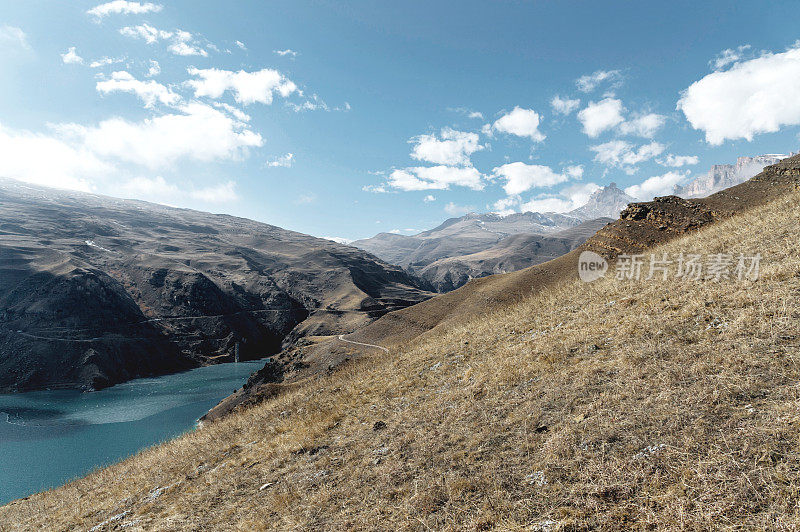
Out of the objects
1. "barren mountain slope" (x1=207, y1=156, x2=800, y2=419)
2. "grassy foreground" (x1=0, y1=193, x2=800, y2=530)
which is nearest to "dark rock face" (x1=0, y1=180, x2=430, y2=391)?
"barren mountain slope" (x1=207, y1=156, x2=800, y2=419)

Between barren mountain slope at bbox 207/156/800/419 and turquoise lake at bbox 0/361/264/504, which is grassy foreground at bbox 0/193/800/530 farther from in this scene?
turquoise lake at bbox 0/361/264/504

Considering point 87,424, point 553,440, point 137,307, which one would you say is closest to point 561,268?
point 553,440

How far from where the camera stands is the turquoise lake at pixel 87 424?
48.8m

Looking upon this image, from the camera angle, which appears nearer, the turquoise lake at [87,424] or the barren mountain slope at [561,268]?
the barren mountain slope at [561,268]

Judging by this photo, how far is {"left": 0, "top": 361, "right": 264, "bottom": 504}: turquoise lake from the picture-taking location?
48.8 meters

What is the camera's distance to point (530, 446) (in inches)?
267

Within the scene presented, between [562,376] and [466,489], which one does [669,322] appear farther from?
[466,489]

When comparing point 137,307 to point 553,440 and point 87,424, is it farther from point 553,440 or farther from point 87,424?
point 553,440

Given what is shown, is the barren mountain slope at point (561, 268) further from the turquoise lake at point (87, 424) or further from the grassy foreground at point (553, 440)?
the turquoise lake at point (87, 424)

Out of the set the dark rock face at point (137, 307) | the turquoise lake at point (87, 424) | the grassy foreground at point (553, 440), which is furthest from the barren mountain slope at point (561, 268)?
the dark rock face at point (137, 307)

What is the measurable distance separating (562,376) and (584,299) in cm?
824

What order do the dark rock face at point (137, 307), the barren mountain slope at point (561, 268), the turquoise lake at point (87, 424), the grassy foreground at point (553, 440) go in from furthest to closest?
the dark rock face at point (137, 307), the turquoise lake at point (87, 424), the barren mountain slope at point (561, 268), the grassy foreground at point (553, 440)

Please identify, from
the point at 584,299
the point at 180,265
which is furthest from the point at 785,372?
the point at 180,265

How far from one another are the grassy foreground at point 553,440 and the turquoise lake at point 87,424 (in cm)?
3451
